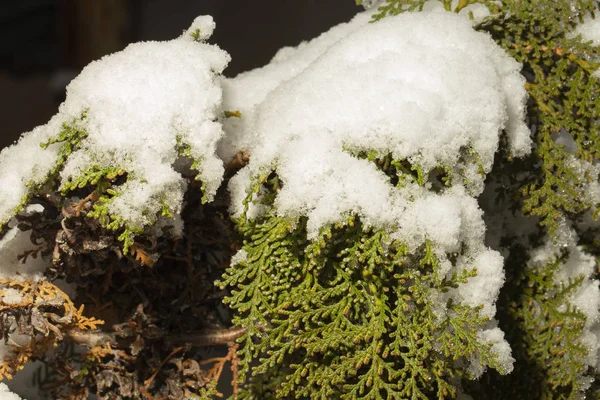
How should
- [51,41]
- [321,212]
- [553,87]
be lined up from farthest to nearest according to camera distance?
[51,41], [553,87], [321,212]

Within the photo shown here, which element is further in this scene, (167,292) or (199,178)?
(167,292)

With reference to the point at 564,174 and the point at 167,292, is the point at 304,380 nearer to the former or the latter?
the point at 167,292

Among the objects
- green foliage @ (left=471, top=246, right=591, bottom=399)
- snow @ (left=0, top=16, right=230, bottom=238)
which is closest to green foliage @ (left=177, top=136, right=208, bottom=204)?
snow @ (left=0, top=16, right=230, bottom=238)

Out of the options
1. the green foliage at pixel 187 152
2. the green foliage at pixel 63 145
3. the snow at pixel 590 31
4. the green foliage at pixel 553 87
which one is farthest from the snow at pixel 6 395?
the snow at pixel 590 31

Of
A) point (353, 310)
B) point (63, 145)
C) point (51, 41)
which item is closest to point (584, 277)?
point (353, 310)

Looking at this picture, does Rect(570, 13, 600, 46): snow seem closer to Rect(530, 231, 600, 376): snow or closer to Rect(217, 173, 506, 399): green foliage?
Rect(530, 231, 600, 376): snow

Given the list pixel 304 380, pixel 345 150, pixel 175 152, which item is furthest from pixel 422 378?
pixel 175 152

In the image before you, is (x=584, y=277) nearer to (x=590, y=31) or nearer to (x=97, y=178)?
(x=590, y=31)
